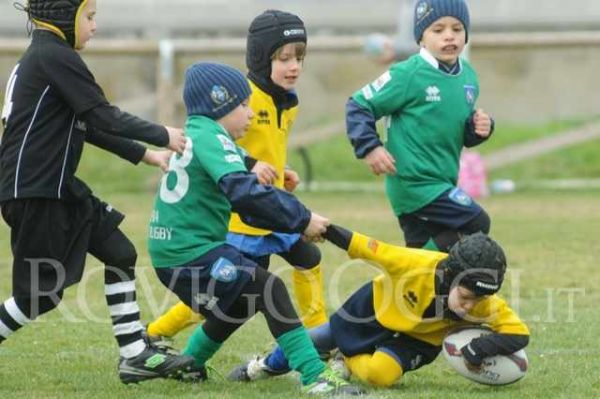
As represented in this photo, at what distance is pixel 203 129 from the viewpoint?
551cm

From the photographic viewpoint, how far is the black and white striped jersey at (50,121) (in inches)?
215

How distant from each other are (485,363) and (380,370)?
42 cm

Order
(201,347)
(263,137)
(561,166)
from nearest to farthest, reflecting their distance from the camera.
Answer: (201,347), (263,137), (561,166)

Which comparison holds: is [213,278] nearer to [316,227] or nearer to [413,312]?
[316,227]

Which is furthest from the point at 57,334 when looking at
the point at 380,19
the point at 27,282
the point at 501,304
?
the point at 380,19

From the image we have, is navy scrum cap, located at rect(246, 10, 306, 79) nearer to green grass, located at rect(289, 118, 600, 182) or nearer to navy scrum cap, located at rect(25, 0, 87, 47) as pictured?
navy scrum cap, located at rect(25, 0, 87, 47)

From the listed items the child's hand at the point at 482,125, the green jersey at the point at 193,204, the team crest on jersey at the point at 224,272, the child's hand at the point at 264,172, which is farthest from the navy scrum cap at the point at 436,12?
the team crest on jersey at the point at 224,272

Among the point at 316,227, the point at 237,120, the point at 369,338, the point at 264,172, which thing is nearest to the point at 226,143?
the point at 237,120

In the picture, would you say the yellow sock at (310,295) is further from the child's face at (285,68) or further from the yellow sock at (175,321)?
the child's face at (285,68)

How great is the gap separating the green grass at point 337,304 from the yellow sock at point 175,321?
23 cm

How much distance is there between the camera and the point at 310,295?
6.54 m

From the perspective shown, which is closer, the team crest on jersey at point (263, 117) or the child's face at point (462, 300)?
the child's face at point (462, 300)

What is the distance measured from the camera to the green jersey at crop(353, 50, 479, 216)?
659cm

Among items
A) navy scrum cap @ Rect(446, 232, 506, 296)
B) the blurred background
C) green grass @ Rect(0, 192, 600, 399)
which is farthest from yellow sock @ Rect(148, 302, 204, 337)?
the blurred background
